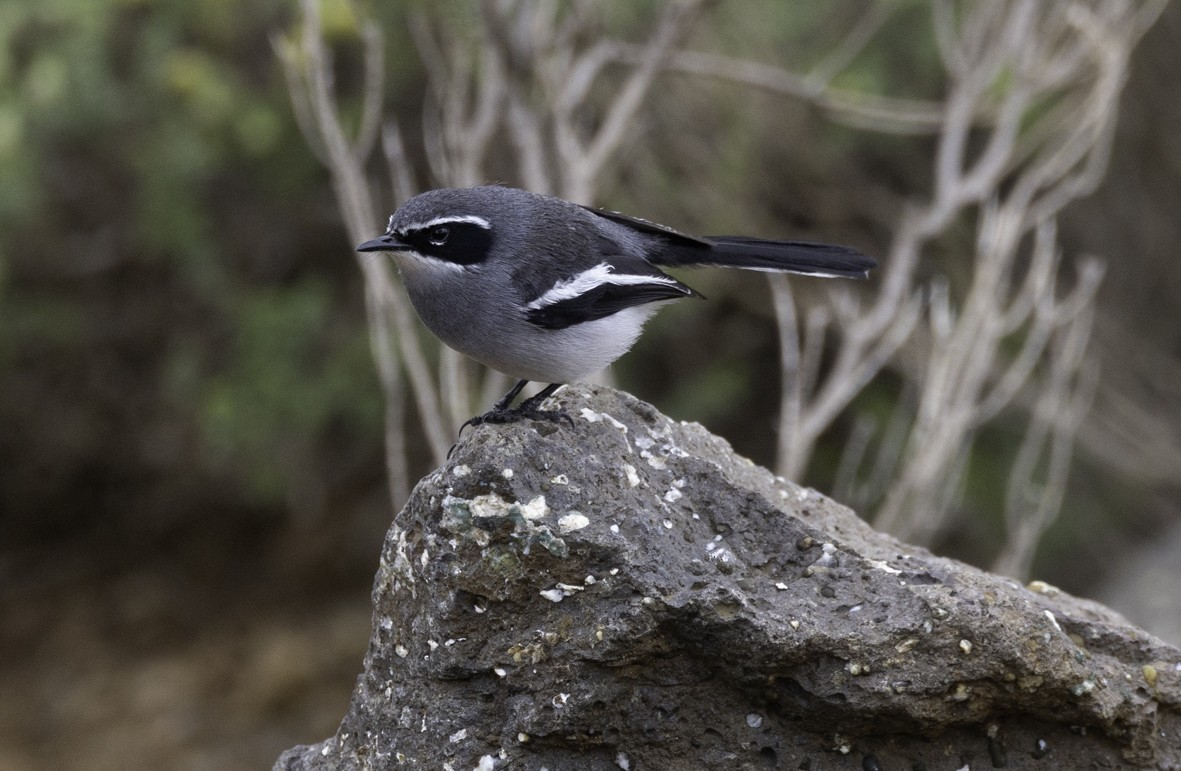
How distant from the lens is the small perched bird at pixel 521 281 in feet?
13.8

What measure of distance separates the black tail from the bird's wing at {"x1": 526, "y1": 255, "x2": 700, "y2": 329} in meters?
0.30

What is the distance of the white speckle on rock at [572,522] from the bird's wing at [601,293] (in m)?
1.09

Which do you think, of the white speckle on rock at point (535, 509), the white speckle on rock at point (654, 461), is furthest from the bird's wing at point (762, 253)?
the white speckle on rock at point (535, 509)

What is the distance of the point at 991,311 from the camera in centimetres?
597

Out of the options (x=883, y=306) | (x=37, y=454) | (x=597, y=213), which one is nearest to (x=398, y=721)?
(x=597, y=213)

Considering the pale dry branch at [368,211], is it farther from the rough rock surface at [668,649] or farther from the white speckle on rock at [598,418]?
the rough rock surface at [668,649]

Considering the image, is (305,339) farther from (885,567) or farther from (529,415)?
(885,567)

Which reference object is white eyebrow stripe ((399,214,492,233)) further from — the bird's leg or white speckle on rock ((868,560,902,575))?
white speckle on rock ((868,560,902,575))

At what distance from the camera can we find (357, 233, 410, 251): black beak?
4.09 metres

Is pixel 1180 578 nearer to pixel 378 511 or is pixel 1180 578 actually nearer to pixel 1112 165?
pixel 1112 165

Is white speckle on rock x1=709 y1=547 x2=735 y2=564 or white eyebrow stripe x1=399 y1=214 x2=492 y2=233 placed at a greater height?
white eyebrow stripe x1=399 y1=214 x2=492 y2=233

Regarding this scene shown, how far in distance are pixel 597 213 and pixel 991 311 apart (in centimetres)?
229

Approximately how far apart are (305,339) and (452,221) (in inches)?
200

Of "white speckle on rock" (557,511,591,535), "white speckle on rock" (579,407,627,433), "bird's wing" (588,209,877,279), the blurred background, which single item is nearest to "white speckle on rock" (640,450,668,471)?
"white speckle on rock" (579,407,627,433)
